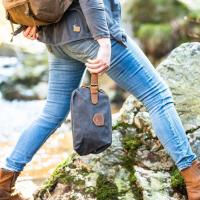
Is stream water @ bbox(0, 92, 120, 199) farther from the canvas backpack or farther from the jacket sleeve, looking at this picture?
the jacket sleeve

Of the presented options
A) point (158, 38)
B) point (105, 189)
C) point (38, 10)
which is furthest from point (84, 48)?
point (158, 38)

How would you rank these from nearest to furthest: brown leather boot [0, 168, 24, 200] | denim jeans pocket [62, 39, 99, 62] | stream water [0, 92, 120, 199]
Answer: denim jeans pocket [62, 39, 99, 62] < brown leather boot [0, 168, 24, 200] < stream water [0, 92, 120, 199]

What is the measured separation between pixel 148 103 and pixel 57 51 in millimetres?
533

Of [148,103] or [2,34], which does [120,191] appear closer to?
[148,103]

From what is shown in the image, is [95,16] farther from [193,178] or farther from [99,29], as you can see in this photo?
[193,178]

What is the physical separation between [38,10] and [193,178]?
1114mm

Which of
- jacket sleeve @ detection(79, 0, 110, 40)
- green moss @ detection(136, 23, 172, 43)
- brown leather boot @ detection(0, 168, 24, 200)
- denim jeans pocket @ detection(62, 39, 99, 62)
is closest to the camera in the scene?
jacket sleeve @ detection(79, 0, 110, 40)

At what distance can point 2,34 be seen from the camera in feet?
36.8

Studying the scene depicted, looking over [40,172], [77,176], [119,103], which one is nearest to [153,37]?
[119,103]

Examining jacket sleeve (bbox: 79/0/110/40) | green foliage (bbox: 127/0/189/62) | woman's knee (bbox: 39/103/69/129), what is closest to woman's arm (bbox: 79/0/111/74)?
jacket sleeve (bbox: 79/0/110/40)

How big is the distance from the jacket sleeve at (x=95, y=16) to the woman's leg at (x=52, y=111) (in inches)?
15.4

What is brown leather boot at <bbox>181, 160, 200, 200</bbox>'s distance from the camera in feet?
8.25

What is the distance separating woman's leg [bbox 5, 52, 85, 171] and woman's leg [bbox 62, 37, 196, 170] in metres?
0.22

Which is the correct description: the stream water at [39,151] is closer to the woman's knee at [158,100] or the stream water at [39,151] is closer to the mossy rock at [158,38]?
A: the woman's knee at [158,100]
